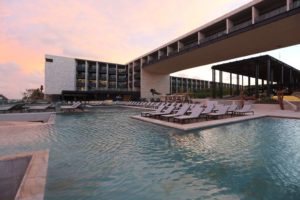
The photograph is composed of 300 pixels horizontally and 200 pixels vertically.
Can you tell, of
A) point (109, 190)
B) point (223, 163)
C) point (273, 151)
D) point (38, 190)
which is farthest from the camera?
point (273, 151)

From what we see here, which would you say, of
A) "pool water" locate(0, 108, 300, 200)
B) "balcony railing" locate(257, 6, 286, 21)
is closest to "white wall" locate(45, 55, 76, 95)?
"balcony railing" locate(257, 6, 286, 21)

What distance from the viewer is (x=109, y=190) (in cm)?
327

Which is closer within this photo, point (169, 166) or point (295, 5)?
point (169, 166)

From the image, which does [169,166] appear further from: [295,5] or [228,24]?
[228,24]

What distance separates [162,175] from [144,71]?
159 ft

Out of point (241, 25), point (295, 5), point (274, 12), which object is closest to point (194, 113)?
point (295, 5)

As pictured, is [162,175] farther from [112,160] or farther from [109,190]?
[112,160]

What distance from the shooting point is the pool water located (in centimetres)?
321

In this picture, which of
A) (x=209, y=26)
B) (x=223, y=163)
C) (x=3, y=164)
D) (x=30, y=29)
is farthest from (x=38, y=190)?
(x=209, y=26)

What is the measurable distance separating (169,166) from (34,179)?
261 cm

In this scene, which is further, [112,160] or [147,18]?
[147,18]

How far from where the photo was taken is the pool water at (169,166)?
321 centimetres

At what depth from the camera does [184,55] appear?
34.8 meters

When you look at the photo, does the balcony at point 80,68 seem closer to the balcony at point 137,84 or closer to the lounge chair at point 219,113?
the balcony at point 137,84
